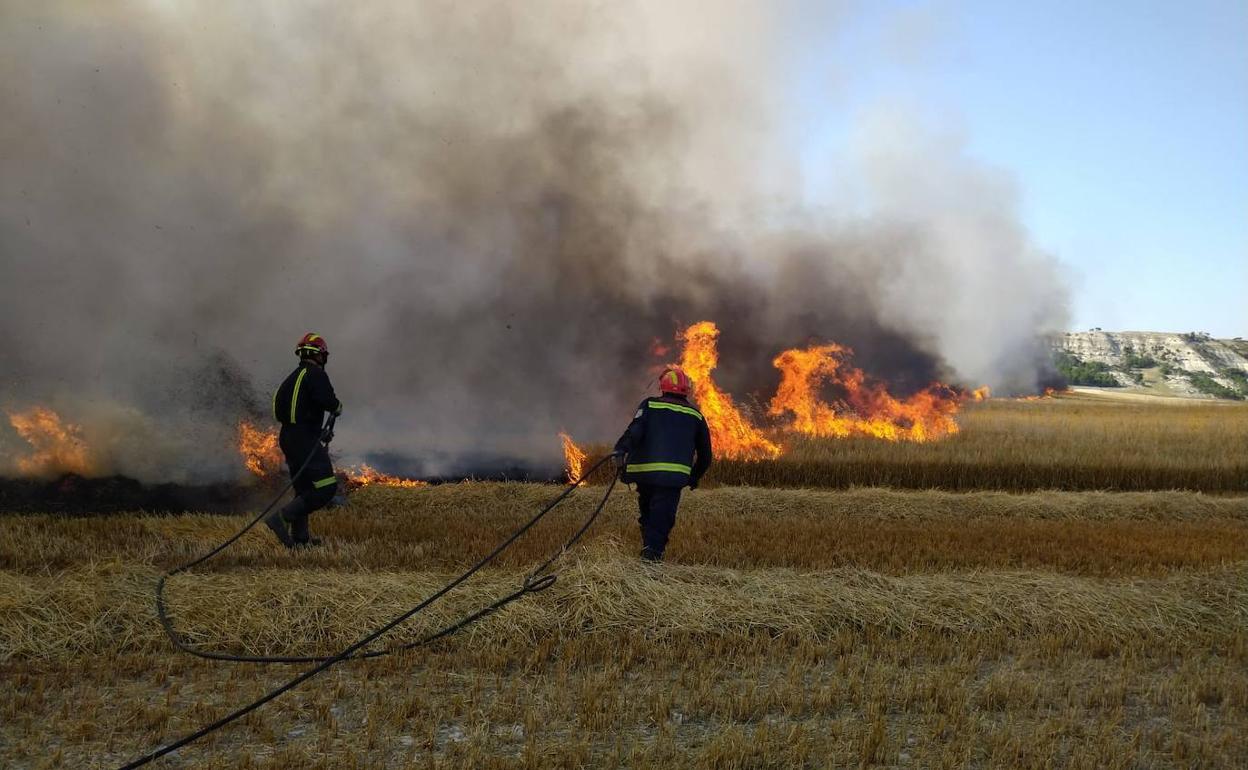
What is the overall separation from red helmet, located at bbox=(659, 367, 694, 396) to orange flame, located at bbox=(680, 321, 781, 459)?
780 centimetres

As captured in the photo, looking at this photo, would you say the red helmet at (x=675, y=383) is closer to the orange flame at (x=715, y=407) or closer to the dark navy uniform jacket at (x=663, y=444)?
the dark navy uniform jacket at (x=663, y=444)

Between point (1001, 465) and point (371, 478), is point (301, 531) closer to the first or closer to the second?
point (371, 478)

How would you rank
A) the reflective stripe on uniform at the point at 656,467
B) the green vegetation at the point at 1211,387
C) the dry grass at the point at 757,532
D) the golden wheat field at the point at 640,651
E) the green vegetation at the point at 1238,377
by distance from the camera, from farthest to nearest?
1. the green vegetation at the point at 1238,377
2. the green vegetation at the point at 1211,387
3. the dry grass at the point at 757,532
4. the reflective stripe on uniform at the point at 656,467
5. the golden wheat field at the point at 640,651

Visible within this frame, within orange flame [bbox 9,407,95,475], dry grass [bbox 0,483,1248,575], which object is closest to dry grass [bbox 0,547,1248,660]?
dry grass [bbox 0,483,1248,575]

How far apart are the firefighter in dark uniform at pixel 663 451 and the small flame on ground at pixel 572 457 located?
7454mm

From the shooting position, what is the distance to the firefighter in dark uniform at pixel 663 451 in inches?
317

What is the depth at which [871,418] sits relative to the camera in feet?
63.6

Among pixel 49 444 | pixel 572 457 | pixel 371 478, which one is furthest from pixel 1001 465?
pixel 49 444

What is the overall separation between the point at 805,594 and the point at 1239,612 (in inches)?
134

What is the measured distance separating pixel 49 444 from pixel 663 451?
9.02 meters

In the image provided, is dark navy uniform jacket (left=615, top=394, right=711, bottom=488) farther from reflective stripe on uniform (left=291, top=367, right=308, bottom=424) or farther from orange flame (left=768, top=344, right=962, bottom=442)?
orange flame (left=768, top=344, right=962, bottom=442)

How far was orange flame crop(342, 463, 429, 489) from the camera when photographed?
46.8 ft

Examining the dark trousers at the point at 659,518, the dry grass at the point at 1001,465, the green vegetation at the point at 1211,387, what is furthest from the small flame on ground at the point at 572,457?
the green vegetation at the point at 1211,387

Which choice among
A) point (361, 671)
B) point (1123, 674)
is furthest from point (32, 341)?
point (1123, 674)
